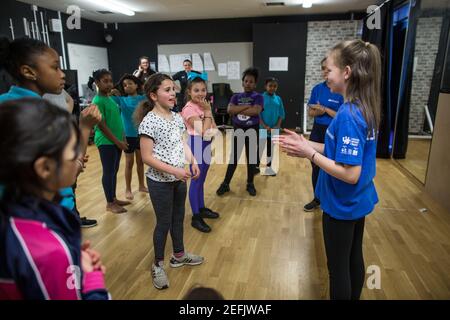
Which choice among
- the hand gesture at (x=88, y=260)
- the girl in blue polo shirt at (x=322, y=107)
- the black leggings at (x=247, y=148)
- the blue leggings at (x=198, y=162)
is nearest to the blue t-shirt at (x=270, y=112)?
the black leggings at (x=247, y=148)

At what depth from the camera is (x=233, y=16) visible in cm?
837

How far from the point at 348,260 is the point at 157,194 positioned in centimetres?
118

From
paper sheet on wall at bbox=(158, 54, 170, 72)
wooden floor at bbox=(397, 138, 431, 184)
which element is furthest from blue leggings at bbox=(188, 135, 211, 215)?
paper sheet on wall at bbox=(158, 54, 170, 72)

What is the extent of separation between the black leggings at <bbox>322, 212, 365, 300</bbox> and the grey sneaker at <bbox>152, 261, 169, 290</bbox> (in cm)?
113

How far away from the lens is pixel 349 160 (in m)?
1.29

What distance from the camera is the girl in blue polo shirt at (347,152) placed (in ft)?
4.26

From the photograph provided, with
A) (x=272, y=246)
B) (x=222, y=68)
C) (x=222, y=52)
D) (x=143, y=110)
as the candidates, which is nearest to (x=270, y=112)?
(x=272, y=246)

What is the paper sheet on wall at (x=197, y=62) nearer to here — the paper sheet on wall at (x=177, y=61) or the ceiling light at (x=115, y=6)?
the paper sheet on wall at (x=177, y=61)

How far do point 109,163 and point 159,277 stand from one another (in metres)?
1.52

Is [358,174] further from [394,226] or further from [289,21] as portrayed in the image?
[289,21]

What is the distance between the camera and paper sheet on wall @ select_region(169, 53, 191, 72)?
29.5 ft

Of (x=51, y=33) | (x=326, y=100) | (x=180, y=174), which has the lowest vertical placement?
(x=180, y=174)

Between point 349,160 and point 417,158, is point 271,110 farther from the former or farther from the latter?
point 349,160
